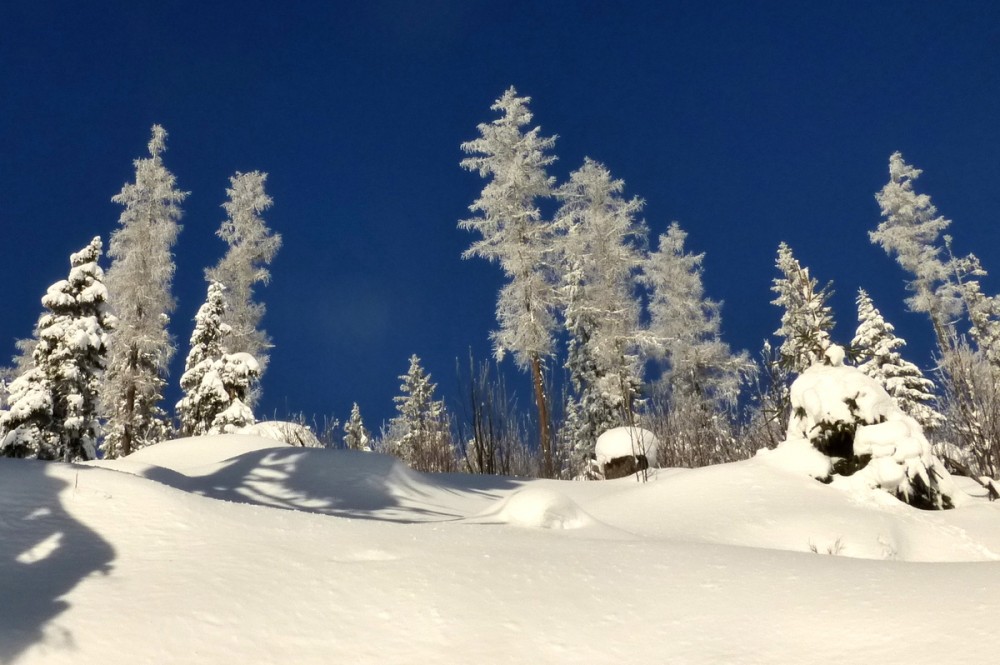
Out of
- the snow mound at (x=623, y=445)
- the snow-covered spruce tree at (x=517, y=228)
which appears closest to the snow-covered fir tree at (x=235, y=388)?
the snow-covered spruce tree at (x=517, y=228)

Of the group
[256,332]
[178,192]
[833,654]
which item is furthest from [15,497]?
[178,192]

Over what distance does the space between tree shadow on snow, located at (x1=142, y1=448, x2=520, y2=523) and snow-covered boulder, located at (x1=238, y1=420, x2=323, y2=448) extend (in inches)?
133

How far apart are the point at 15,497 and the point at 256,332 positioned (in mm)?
16875

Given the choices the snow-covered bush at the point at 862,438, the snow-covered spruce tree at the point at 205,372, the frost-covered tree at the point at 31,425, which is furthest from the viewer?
the snow-covered spruce tree at the point at 205,372

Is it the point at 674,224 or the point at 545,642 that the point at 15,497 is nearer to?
the point at 545,642

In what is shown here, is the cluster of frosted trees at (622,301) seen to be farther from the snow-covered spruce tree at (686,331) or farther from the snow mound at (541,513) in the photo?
the snow mound at (541,513)

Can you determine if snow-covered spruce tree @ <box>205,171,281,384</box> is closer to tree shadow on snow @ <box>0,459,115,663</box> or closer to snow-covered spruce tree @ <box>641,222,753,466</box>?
snow-covered spruce tree @ <box>641,222,753,466</box>

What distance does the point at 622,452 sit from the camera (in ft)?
30.4

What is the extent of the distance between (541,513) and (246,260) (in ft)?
56.9

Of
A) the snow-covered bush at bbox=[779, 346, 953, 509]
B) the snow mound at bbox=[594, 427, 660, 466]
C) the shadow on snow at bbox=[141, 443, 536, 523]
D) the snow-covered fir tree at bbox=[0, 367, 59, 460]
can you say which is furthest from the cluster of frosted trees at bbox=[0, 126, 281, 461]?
the snow-covered bush at bbox=[779, 346, 953, 509]

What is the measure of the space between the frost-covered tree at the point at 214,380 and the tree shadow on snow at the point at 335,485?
9327mm

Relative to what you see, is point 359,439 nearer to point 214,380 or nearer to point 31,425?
point 214,380

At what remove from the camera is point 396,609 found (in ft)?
6.54

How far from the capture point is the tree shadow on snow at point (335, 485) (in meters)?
4.96
